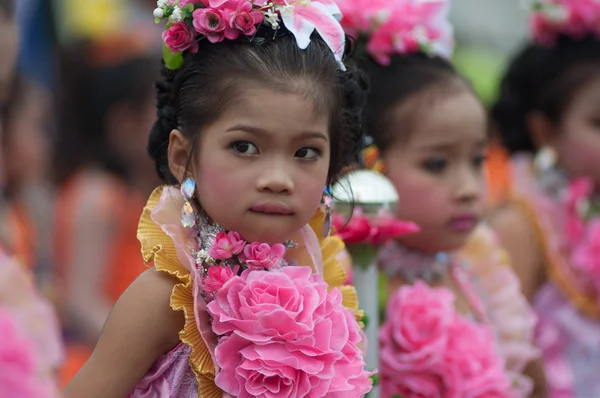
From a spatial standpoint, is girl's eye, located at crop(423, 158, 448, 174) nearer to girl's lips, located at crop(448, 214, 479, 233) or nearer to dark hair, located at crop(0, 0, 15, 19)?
girl's lips, located at crop(448, 214, 479, 233)

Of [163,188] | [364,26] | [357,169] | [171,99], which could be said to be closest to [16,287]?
[163,188]

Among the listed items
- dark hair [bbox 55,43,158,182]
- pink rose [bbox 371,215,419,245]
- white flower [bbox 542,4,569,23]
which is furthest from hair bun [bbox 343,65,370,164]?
dark hair [bbox 55,43,158,182]

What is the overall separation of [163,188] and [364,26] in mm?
1017

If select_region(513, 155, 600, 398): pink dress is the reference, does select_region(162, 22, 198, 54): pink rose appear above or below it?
above

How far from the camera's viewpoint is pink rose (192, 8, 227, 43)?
84.9 inches

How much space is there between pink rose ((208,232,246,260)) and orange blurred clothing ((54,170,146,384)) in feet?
8.56

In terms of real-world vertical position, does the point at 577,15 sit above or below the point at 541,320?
above

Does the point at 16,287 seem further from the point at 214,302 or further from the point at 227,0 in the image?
the point at 227,0

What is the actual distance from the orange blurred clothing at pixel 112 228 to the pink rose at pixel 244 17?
2.69 m

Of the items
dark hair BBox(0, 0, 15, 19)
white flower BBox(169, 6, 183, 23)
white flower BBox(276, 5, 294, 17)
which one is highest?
dark hair BBox(0, 0, 15, 19)

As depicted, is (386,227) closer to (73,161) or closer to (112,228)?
(112,228)

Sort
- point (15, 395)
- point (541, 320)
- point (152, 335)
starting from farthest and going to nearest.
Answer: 1. point (541, 320)
2. point (152, 335)
3. point (15, 395)

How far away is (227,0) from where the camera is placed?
2.16 metres

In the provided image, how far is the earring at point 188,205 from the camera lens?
2.16 meters
